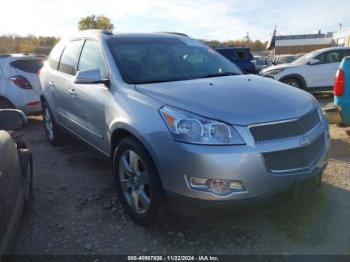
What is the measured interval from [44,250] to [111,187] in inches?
53.5

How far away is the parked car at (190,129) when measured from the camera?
2775mm

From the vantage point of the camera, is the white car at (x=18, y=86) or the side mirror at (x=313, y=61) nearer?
the white car at (x=18, y=86)

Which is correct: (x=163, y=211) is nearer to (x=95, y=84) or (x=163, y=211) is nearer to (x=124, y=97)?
(x=124, y=97)

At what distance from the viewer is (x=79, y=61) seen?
478 centimetres

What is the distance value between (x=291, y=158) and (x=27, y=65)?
6984mm

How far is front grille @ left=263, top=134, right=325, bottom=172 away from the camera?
9.23 feet

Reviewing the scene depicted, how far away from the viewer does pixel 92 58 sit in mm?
4391

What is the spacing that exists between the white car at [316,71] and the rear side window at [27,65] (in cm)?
690

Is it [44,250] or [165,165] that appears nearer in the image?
[165,165]

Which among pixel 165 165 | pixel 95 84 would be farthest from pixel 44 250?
pixel 95 84

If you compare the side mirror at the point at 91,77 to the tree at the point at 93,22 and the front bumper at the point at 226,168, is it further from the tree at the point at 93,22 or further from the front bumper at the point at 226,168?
the tree at the point at 93,22

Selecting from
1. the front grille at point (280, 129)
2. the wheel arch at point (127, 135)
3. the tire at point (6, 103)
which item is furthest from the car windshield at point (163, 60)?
the tire at point (6, 103)

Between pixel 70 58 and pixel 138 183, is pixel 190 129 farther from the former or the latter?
pixel 70 58

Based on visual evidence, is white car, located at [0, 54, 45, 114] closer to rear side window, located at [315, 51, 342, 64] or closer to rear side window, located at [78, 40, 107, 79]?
rear side window, located at [78, 40, 107, 79]
